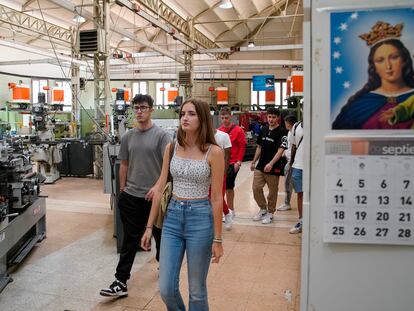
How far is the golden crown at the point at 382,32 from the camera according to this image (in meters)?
1.30

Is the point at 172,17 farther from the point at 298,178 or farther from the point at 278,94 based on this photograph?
the point at 278,94

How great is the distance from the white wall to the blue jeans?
76 centimetres

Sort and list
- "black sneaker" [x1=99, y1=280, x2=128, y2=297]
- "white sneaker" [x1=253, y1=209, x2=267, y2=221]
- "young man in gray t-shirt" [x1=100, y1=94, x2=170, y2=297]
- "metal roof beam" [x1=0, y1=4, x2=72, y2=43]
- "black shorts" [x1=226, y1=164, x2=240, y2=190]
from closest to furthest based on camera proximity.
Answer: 1. "black sneaker" [x1=99, y1=280, x2=128, y2=297]
2. "young man in gray t-shirt" [x1=100, y1=94, x2=170, y2=297]
3. "black shorts" [x1=226, y1=164, x2=240, y2=190]
4. "white sneaker" [x1=253, y1=209, x2=267, y2=221]
5. "metal roof beam" [x1=0, y1=4, x2=72, y2=43]

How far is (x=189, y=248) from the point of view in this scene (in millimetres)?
2102

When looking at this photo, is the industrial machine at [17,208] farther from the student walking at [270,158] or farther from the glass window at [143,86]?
the glass window at [143,86]

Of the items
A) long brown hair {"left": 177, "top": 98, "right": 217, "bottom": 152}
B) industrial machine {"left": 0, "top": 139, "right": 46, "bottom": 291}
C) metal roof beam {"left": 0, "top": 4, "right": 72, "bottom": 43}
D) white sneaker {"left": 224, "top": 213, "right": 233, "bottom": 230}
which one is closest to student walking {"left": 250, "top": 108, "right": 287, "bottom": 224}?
white sneaker {"left": 224, "top": 213, "right": 233, "bottom": 230}

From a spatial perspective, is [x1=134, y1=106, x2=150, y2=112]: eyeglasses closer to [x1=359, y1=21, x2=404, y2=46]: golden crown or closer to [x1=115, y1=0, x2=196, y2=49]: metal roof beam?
[x1=359, y1=21, x2=404, y2=46]: golden crown

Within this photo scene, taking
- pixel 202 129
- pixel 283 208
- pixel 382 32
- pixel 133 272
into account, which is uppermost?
pixel 382 32

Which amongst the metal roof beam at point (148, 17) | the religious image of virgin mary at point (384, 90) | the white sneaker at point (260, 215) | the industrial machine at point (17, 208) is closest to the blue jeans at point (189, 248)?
the religious image of virgin mary at point (384, 90)

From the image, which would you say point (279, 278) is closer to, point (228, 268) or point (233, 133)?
point (228, 268)

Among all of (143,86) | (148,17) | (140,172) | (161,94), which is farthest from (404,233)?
(143,86)

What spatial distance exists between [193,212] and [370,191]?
981 mm

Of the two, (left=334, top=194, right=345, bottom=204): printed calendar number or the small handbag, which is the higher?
(left=334, top=194, right=345, bottom=204): printed calendar number

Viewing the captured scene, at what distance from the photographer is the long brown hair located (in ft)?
7.15
